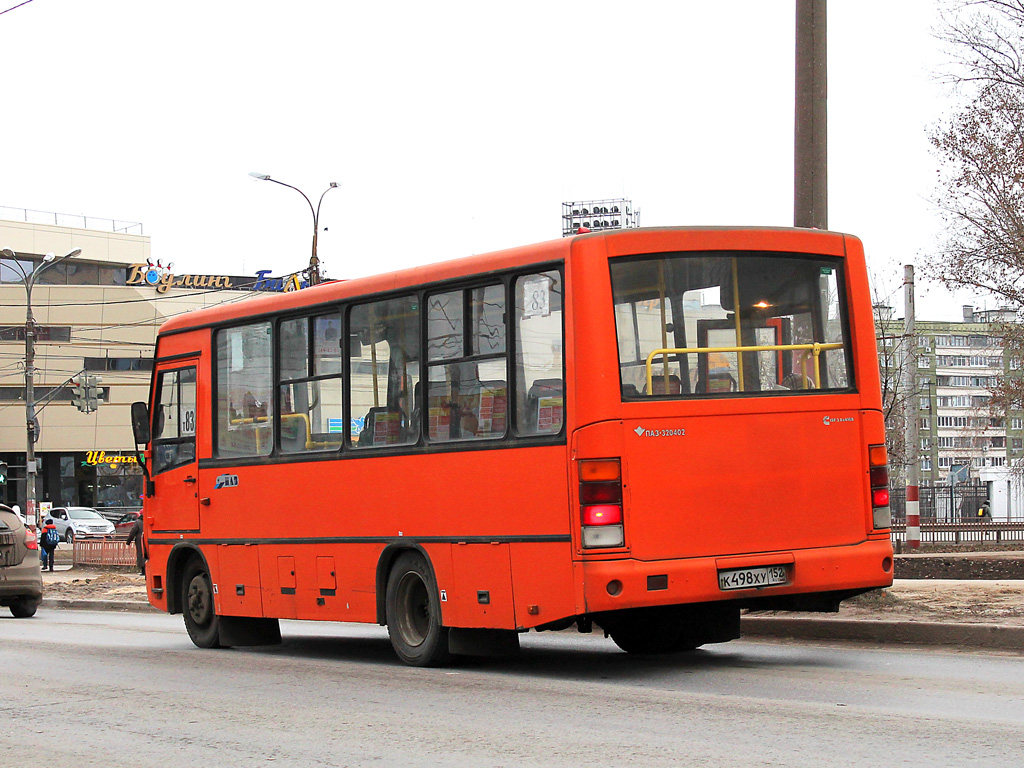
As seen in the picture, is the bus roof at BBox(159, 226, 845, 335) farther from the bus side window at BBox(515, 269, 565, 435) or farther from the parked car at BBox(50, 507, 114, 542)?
the parked car at BBox(50, 507, 114, 542)

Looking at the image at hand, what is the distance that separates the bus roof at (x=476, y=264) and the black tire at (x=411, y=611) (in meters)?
2.18

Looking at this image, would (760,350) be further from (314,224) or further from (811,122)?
(314,224)

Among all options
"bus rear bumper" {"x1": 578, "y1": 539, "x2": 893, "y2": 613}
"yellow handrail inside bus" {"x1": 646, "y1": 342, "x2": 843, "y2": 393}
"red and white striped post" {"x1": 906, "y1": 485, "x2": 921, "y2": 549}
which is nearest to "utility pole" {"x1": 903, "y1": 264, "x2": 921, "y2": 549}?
"red and white striped post" {"x1": 906, "y1": 485, "x2": 921, "y2": 549}

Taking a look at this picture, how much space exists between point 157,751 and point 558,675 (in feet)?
12.0

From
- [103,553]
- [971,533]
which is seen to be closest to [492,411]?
[103,553]

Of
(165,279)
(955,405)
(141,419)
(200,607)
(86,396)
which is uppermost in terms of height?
(165,279)

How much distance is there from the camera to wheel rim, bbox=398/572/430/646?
11.4 m

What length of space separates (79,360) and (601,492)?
7056 centimetres

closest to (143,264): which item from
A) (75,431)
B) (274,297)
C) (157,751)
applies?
(75,431)

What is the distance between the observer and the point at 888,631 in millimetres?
12148

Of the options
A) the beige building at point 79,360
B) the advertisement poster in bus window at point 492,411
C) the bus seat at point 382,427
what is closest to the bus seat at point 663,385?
the advertisement poster in bus window at point 492,411

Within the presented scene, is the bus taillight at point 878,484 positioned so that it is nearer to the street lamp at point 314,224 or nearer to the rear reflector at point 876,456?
the rear reflector at point 876,456

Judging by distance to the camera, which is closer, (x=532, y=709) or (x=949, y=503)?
(x=532, y=709)

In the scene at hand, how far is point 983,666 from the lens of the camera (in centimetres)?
1032
